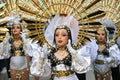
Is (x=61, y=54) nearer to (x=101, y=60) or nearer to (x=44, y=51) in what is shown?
(x=44, y=51)

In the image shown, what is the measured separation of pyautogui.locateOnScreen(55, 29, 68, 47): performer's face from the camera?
3578 mm

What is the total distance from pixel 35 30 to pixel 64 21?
35 centimetres

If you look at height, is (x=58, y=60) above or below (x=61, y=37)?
below

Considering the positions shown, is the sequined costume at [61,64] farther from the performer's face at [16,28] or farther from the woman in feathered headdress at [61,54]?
the performer's face at [16,28]

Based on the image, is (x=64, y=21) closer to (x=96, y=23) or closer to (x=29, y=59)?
(x=96, y=23)

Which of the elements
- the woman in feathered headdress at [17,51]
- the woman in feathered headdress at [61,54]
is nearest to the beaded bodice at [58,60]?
the woman in feathered headdress at [61,54]

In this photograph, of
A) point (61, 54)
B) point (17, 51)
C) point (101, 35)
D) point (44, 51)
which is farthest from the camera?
point (17, 51)

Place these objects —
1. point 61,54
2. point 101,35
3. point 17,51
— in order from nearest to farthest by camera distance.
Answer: point 61,54 → point 101,35 → point 17,51

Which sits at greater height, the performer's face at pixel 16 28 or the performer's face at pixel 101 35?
the performer's face at pixel 16 28

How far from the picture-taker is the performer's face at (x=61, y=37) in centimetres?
358

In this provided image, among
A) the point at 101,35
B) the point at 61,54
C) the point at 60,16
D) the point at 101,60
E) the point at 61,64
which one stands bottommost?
the point at 101,60

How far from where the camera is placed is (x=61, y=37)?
358 cm

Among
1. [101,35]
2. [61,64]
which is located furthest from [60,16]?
[101,35]

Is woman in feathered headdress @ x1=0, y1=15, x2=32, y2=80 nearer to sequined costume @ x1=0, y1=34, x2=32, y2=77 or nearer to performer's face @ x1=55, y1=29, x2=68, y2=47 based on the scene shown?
sequined costume @ x1=0, y1=34, x2=32, y2=77
